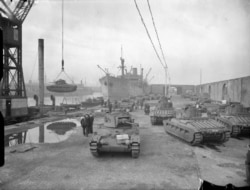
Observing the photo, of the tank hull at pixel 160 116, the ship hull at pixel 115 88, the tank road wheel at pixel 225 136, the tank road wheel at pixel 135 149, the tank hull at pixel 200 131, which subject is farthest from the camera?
the ship hull at pixel 115 88

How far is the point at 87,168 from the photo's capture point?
791 centimetres

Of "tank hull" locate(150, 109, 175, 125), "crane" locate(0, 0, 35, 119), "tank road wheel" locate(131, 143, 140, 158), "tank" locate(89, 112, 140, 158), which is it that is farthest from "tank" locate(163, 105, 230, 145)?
"crane" locate(0, 0, 35, 119)

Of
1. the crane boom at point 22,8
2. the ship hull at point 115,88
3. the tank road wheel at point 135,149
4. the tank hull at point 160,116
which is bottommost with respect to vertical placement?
the tank road wheel at point 135,149

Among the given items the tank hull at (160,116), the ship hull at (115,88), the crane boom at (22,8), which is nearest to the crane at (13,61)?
the crane boom at (22,8)

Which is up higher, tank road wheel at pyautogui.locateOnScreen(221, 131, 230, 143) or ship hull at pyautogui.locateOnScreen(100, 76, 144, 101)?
ship hull at pyautogui.locateOnScreen(100, 76, 144, 101)

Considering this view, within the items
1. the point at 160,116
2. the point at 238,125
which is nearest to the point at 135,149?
the point at 238,125

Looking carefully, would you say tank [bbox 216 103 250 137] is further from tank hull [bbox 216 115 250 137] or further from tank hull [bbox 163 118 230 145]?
tank hull [bbox 163 118 230 145]

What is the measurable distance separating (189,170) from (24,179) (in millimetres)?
5973

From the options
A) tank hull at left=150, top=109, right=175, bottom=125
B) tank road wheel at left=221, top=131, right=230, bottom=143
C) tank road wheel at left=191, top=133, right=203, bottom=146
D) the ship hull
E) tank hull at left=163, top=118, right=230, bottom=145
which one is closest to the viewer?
tank road wheel at left=191, top=133, right=203, bottom=146

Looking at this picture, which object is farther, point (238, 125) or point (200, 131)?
point (238, 125)

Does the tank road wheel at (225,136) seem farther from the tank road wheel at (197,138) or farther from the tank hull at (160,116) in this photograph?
the tank hull at (160,116)

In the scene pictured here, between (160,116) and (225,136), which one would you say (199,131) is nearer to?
(225,136)

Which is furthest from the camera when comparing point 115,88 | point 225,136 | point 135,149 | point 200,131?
point 115,88

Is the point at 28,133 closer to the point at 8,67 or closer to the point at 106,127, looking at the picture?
the point at 106,127
